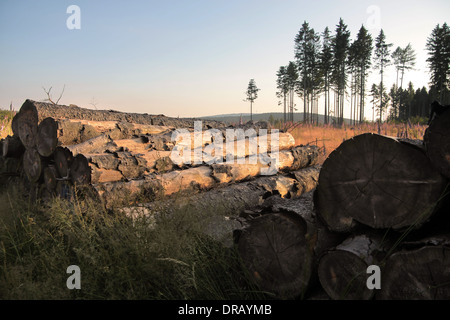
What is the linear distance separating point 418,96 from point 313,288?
69.0 meters

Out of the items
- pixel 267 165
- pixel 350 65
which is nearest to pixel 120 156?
pixel 267 165

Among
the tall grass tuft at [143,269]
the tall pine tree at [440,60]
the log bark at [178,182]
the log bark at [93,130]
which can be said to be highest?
the tall pine tree at [440,60]

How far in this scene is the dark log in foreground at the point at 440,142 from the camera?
6.27 ft

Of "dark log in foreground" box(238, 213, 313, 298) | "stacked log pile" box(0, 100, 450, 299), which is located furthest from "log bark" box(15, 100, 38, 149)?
"dark log in foreground" box(238, 213, 313, 298)

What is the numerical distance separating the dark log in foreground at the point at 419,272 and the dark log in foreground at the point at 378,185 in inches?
8.1

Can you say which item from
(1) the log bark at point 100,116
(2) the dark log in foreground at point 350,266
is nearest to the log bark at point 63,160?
(1) the log bark at point 100,116

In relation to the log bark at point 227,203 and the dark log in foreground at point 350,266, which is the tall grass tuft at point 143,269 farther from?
the dark log in foreground at point 350,266

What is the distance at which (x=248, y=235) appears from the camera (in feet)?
8.61

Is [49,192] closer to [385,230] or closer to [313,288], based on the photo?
[313,288]

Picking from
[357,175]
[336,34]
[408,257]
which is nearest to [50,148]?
[357,175]

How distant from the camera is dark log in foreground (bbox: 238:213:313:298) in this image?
7.78ft

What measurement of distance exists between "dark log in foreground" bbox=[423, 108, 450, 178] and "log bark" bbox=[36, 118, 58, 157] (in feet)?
15.6

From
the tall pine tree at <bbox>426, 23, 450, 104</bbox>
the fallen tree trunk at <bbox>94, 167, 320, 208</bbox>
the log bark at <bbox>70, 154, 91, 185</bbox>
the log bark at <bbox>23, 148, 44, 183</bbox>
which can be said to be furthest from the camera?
the tall pine tree at <bbox>426, 23, 450, 104</bbox>

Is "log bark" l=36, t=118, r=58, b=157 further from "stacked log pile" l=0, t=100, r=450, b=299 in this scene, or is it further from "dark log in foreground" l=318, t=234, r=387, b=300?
"dark log in foreground" l=318, t=234, r=387, b=300
